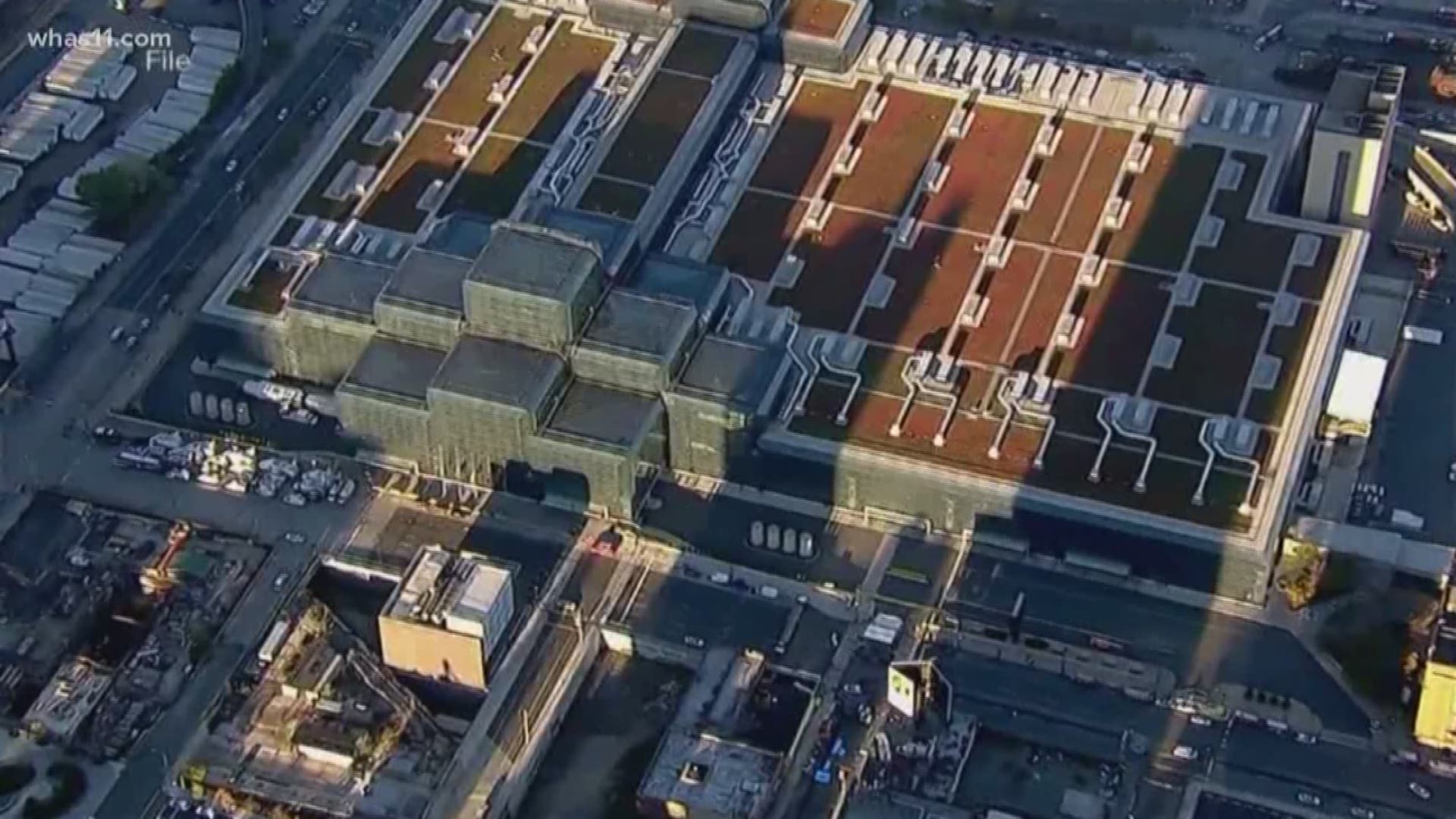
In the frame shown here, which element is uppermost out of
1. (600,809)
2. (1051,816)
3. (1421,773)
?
(1421,773)

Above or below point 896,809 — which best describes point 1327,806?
above

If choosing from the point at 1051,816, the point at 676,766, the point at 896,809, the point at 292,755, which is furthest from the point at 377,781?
the point at 1051,816

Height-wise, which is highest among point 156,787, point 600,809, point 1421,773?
point 1421,773

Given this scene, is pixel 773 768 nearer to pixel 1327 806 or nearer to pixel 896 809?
pixel 896 809

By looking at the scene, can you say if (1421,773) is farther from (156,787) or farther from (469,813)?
(156,787)

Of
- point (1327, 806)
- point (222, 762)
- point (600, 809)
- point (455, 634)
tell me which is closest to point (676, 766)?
point (600, 809)

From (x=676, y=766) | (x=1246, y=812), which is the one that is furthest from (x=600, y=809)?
(x=1246, y=812)

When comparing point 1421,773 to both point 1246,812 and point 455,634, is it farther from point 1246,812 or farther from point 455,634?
point 455,634

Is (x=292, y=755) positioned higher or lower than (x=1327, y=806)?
lower
